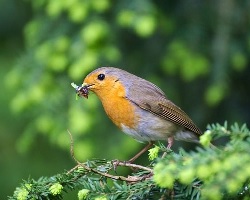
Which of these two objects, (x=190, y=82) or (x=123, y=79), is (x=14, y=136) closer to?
(x=190, y=82)

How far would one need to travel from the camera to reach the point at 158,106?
464 centimetres

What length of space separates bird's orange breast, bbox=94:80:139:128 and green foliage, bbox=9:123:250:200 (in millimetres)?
1215

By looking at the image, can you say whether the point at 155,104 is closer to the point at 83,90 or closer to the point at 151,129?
the point at 151,129

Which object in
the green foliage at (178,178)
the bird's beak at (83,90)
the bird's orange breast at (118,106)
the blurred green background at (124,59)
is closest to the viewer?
the green foliage at (178,178)

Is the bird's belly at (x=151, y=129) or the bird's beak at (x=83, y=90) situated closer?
the bird's belly at (x=151, y=129)

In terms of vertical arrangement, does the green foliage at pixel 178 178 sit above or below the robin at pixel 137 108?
below

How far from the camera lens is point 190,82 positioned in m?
6.00

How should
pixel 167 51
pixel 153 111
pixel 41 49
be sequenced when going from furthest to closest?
pixel 167 51
pixel 41 49
pixel 153 111

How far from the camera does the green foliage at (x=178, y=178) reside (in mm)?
2096

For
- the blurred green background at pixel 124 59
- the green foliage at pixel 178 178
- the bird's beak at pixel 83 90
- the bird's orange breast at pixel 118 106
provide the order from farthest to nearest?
the blurred green background at pixel 124 59
the bird's beak at pixel 83 90
the bird's orange breast at pixel 118 106
the green foliage at pixel 178 178

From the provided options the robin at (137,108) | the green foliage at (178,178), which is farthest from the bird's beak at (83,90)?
the green foliage at (178,178)

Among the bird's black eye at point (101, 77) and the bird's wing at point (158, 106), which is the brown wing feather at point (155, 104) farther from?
the bird's black eye at point (101, 77)

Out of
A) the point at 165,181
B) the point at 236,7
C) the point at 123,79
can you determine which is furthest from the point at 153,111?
the point at 165,181

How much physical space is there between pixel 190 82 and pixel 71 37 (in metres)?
1.19
